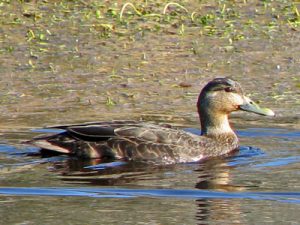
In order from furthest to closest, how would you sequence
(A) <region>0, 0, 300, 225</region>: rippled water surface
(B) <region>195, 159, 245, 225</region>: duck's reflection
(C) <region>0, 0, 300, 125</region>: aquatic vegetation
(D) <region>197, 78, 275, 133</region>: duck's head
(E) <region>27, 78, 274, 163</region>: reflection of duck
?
(C) <region>0, 0, 300, 125</region>: aquatic vegetation
(D) <region>197, 78, 275, 133</region>: duck's head
(E) <region>27, 78, 274, 163</region>: reflection of duck
(A) <region>0, 0, 300, 225</region>: rippled water surface
(B) <region>195, 159, 245, 225</region>: duck's reflection

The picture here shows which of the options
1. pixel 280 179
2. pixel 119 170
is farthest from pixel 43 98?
pixel 280 179

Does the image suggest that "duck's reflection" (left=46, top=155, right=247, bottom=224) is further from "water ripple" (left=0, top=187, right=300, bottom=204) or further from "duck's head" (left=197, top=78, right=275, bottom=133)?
"duck's head" (left=197, top=78, right=275, bottom=133)

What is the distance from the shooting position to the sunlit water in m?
10.3

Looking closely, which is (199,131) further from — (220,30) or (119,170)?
(220,30)

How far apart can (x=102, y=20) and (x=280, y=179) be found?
6.75 metres

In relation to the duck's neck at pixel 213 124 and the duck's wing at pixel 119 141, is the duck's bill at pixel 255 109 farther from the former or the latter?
the duck's wing at pixel 119 141

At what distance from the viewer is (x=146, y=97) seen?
1520cm

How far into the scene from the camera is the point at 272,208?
1050 centimetres

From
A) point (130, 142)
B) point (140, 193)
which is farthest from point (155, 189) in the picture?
point (130, 142)

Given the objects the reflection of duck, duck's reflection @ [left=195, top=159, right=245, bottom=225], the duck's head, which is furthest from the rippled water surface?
the duck's head

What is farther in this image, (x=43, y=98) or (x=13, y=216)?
(x=43, y=98)

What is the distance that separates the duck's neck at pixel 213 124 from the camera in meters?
13.4

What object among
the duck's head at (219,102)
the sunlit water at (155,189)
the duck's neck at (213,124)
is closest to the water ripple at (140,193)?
the sunlit water at (155,189)

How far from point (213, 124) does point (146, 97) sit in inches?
74.7
